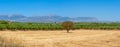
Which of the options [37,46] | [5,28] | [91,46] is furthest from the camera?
[5,28]

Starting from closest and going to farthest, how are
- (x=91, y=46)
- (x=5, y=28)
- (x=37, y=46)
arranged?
(x=37, y=46) → (x=91, y=46) → (x=5, y=28)

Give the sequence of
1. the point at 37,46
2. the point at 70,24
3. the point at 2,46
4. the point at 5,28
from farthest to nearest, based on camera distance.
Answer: the point at 5,28 < the point at 70,24 < the point at 37,46 < the point at 2,46

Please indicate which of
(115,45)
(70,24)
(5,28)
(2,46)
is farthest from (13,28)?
(2,46)

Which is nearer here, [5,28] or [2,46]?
[2,46]

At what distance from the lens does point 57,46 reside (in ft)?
81.9

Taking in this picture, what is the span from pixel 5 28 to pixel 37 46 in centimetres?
3643

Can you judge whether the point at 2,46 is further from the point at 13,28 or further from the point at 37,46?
the point at 13,28

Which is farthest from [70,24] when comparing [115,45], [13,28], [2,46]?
[2,46]

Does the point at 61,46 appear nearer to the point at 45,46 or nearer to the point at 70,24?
the point at 45,46

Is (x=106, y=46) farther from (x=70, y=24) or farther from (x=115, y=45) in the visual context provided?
(x=70, y=24)

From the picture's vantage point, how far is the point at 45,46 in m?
24.7

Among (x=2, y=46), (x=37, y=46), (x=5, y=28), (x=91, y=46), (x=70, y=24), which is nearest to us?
(x=2, y=46)

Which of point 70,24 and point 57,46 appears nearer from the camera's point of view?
point 57,46

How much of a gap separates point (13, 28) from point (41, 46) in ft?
119
